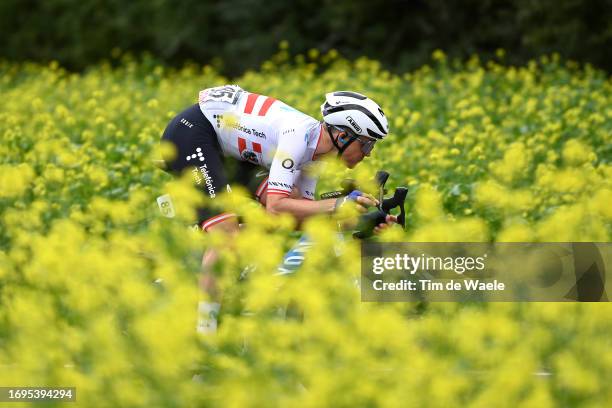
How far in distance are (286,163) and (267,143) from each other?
0.42 meters

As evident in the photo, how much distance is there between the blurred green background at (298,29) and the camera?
17719 mm

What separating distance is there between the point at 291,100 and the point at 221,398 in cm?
1064

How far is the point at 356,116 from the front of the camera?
18.4 feet

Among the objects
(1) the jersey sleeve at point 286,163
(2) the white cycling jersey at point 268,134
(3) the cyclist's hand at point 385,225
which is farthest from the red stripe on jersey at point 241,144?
(3) the cyclist's hand at point 385,225

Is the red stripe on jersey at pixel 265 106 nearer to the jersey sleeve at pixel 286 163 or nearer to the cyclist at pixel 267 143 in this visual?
the cyclist at pixel 267 143

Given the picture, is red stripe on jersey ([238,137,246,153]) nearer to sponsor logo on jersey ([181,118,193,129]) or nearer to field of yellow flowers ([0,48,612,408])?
sponsor logo on jersey ([181,118,193,129])

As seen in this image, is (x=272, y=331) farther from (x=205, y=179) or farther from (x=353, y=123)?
(x=205, y=179)

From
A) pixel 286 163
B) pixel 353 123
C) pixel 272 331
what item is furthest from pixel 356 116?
pixel 272 331

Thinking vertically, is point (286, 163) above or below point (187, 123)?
below

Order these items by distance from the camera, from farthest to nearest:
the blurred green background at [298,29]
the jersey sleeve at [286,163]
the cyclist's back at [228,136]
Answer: the blurred green background at [298,29] < the cyclist's back at [228,136] < the jersey sleeve at [286,163]

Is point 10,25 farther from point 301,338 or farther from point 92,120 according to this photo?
point 301,338
